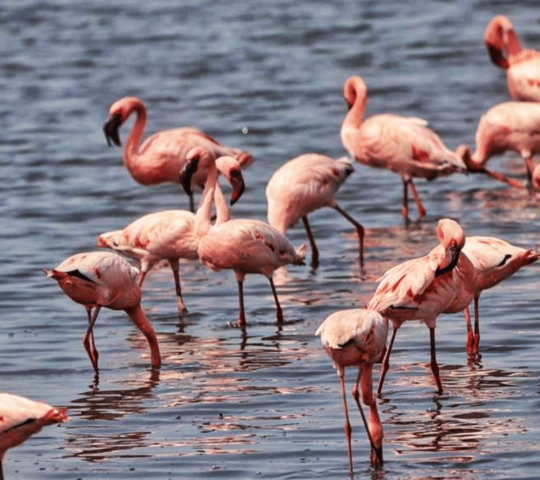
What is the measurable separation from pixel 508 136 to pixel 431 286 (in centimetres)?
738

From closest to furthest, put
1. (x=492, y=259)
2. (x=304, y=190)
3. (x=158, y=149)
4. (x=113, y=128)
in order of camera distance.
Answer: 1. (x=492, y=259)
2. (x=304, y=190)
3. (x=158, y=149)
4. (x=113, y=128)

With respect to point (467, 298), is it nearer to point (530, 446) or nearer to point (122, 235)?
point (530, 446)

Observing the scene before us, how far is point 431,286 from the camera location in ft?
26.8

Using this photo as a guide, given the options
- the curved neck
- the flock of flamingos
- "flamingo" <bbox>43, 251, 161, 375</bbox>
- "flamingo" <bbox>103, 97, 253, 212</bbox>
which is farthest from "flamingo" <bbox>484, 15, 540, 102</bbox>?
"flamingo" <bbox>43, 251, 161, 375</bbox>

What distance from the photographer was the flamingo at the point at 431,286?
790cm

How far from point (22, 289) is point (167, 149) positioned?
256 cm

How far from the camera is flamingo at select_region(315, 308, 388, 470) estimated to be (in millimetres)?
6816

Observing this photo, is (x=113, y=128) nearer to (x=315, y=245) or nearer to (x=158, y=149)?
(x=158, y=149)

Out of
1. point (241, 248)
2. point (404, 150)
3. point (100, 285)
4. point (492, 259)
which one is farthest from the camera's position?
point (404, 150)

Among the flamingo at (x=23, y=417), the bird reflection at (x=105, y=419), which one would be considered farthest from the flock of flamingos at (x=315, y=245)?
the bird reflection at (x=105, y=419)

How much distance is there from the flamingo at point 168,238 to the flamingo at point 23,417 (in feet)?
14.6

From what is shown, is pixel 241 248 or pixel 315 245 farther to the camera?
pixel 315 245

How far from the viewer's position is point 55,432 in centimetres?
797

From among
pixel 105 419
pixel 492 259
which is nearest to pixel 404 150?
pixel 492 259
